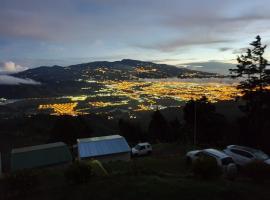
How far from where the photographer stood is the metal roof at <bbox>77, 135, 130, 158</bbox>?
34031mm

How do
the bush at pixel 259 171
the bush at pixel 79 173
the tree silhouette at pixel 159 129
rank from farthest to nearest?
the tree silhouette at pixel 159 129 < the bush at pixel 259 171 < the bush at pixel 79 173

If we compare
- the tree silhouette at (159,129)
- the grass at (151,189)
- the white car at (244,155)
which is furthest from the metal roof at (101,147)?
the tree silhouette at (159,129)

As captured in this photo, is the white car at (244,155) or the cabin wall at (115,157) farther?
the cabin wall at (115,157)

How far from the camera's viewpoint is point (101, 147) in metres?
35.0

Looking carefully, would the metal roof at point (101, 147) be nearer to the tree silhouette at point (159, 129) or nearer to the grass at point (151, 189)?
the grass at point (151, 189)

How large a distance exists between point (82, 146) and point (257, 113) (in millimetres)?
18684

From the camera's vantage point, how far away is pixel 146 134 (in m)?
80.5

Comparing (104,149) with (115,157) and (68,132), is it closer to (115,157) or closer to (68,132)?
(115,157)

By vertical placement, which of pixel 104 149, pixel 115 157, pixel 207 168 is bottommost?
pixel 115 157

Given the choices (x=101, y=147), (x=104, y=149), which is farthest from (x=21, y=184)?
(x=101, y=147)

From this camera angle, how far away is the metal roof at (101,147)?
112 ft

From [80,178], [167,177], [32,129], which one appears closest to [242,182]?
[167,177]

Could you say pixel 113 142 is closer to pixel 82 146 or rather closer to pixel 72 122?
pixel 82 146

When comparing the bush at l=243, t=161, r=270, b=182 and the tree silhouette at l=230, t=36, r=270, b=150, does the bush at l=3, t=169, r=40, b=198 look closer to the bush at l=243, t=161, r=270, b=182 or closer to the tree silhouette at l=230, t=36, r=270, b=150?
the bush at l=243, t=161, r=270, b=182
